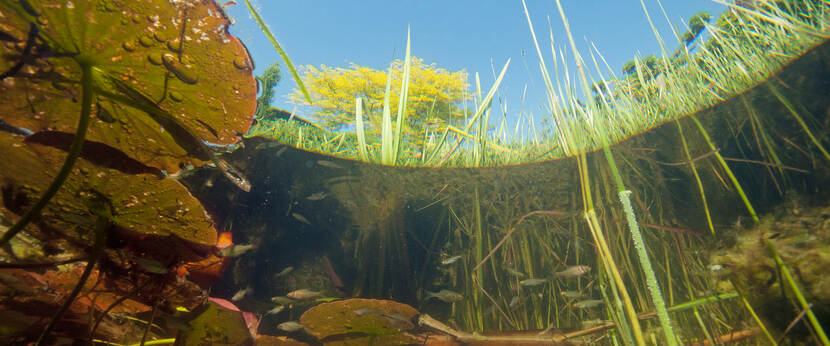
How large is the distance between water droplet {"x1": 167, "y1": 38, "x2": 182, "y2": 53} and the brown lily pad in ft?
4.31

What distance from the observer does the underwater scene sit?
0.93m

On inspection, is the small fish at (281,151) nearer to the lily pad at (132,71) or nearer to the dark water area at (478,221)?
the dark water area at (478,221)

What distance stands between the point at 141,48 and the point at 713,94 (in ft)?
10.7

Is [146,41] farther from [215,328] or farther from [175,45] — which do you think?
[215,328]

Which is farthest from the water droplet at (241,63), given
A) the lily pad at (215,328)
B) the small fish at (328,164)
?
the small fish at (328,164)

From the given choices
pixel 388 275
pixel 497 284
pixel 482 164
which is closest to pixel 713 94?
pixel 482 164

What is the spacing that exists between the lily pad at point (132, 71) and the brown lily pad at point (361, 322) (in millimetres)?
1015

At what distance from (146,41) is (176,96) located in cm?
20

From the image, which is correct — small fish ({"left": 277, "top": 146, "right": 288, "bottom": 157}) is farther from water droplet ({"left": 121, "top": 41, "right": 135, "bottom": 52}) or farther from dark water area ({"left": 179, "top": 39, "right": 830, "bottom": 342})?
water droplet ({"left": 121, "top": 41, "right": 135, "bottom": 52})

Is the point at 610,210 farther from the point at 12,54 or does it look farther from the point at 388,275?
the point at 12,54

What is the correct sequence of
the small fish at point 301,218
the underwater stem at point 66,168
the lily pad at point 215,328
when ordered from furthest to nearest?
the small fish at point 301,218 < the lily pad at point 215,328 < the underwater stem at point 66,168

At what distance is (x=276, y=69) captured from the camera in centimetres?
1086

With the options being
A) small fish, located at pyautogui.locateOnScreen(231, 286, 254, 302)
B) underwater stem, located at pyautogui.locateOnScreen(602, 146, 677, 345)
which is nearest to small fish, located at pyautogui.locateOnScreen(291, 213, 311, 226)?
small fish, located at pyautogui.locateOnScreen(231, 286, 254, 302)

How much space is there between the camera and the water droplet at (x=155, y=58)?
3.19 ft
